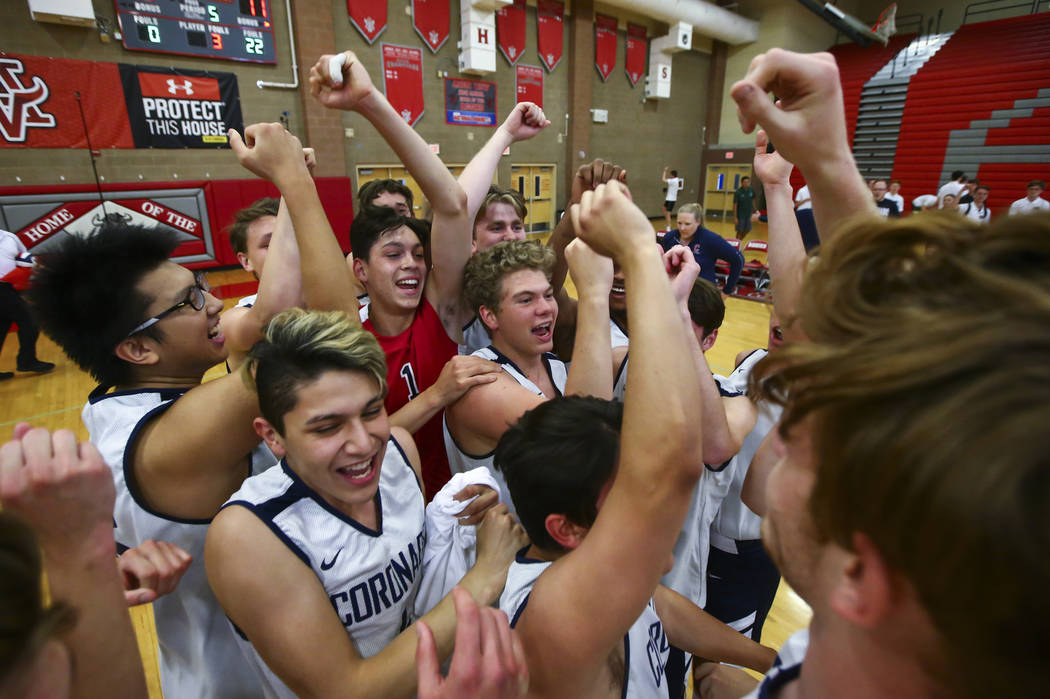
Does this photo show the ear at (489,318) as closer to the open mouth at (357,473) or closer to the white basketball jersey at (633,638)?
the open mouth at (357,473)

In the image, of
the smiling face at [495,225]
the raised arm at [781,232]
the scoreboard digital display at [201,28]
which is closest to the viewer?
the raised arm at [781,232]

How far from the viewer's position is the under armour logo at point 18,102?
7641mm

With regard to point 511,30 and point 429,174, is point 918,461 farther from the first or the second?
point 511,30

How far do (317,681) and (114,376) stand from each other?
1.13 metres

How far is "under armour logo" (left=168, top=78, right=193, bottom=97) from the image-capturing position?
29.3 ft

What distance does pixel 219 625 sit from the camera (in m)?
1.67

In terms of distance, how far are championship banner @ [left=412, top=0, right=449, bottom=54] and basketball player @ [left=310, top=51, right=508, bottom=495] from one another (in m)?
10.9

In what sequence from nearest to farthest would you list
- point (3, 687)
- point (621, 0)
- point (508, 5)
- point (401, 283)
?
1. point (3, 687)
2. point (401, 283)
3. point (508, 5)
4. point (621, 0)

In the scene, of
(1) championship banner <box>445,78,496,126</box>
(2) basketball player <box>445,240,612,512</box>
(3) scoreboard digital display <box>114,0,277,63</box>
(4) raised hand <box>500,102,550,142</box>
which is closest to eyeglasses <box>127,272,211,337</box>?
(2) basketball player <box>445,240,612,512</box>

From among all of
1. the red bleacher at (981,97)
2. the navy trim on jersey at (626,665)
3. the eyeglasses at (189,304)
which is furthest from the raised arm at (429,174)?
the red bleacher at (981,97)

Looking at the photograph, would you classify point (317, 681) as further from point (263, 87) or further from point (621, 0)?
point (621, 0)

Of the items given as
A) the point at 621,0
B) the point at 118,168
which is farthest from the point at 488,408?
the point at 621,0

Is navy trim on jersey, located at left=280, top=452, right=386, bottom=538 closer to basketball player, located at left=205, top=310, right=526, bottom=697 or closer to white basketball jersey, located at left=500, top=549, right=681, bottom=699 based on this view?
basketball player, located at left=205, top=310, right=526, bottom=697

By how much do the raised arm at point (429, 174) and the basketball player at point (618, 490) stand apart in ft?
3.85
